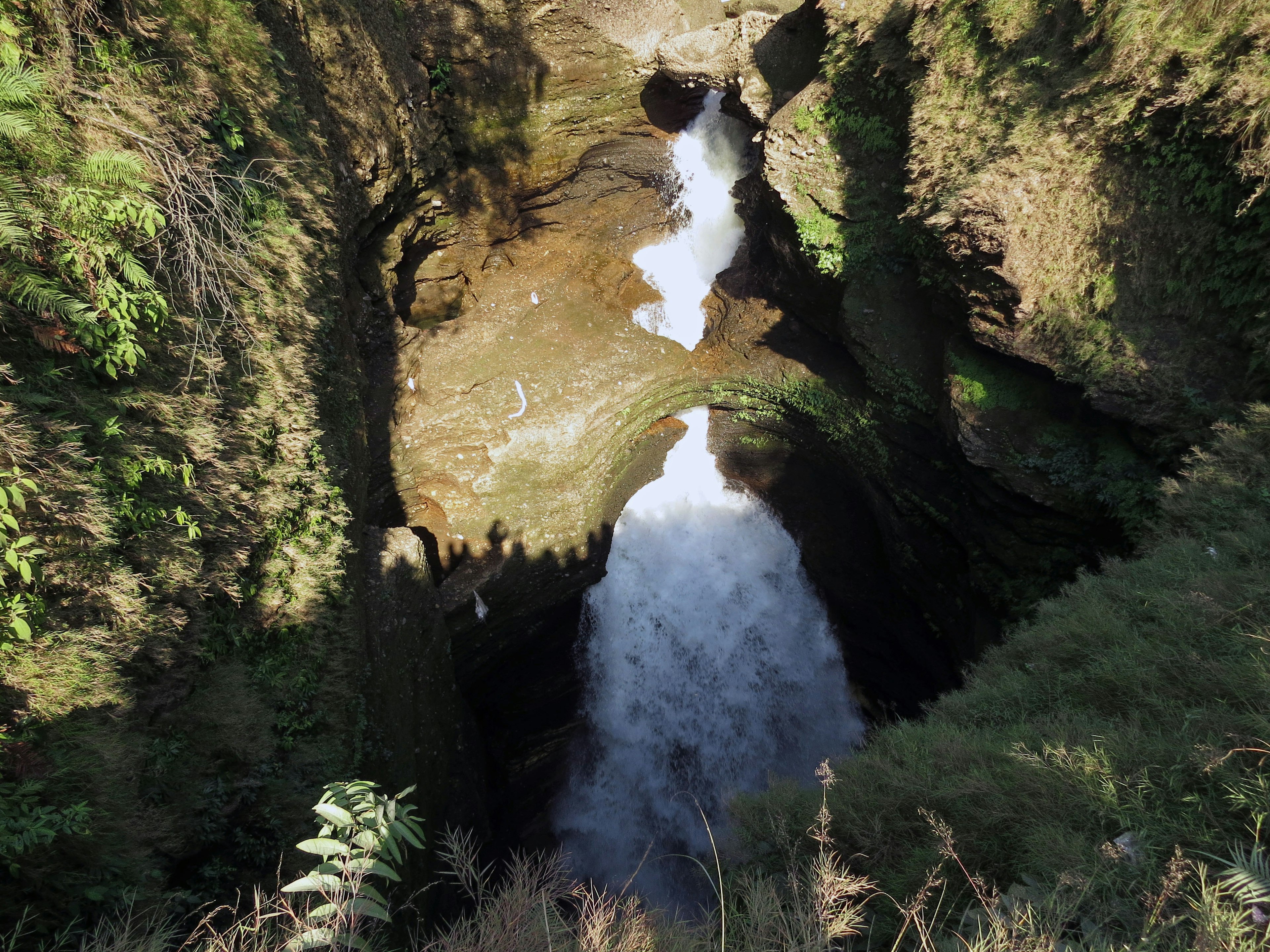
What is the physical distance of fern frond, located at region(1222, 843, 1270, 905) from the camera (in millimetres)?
2014

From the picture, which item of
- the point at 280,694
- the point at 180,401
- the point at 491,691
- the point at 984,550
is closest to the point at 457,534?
the point at 491,691

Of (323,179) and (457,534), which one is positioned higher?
(323,179)

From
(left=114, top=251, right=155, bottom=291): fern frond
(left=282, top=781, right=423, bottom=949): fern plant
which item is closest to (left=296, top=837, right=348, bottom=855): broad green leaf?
(left=282, top=781, right=423, bottom=949): fern plant

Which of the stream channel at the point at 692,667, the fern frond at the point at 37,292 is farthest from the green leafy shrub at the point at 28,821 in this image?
the stream channel at the point at 692,667

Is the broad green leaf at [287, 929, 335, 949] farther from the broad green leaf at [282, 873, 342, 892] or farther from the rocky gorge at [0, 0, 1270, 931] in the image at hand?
the rocky gorge at [0, 0, 1270, 931]

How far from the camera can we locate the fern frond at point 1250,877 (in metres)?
2.01

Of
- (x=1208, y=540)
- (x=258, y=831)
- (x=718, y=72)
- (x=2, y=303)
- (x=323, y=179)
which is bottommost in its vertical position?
(x=258, y=831)

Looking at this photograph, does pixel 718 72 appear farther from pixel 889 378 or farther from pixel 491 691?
pixel 491 691

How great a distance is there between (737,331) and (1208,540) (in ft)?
25.6

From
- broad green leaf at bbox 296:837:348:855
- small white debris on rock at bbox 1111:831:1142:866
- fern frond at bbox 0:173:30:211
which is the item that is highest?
fern frond at bbox 0:173:30:211

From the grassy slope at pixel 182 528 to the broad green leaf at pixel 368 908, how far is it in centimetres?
208

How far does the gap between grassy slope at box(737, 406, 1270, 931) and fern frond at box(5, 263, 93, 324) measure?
569 cm

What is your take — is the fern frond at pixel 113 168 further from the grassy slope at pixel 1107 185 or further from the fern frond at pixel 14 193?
the grassy slope at pixel 1107 185

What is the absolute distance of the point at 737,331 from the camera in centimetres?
1109
